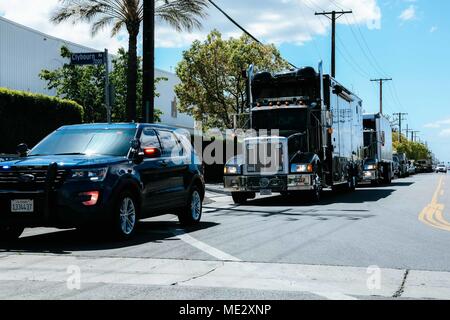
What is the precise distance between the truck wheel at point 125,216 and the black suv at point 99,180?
0.02 m

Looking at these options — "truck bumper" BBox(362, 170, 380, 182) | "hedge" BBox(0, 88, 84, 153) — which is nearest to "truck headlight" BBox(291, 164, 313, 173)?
"hedge" BBox(0, 88, 84, 153)

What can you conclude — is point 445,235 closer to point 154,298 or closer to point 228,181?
point 154,298

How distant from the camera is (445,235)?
10.4 metres

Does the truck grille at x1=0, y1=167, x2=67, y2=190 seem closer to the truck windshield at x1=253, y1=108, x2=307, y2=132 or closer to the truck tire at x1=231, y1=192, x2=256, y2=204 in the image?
the truck tire at x1=231, y1=192, x2=256, y2=204

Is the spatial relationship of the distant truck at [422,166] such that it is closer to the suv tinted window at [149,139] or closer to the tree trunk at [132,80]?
the tree trunk at [132,80]

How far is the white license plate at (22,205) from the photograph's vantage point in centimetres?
862

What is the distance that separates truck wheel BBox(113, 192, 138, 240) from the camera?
906 cm

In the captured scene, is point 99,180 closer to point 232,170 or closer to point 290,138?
point 232,170

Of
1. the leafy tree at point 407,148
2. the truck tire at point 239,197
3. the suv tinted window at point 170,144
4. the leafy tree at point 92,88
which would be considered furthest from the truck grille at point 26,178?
the leafy tree at point 407,148

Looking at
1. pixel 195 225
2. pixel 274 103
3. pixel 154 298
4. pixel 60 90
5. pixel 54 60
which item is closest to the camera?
pixel 154 298

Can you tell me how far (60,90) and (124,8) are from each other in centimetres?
1291

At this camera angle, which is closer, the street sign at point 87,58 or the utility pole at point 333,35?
the street sign at point 87,58

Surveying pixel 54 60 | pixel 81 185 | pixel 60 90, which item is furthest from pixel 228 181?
pixel 54 60

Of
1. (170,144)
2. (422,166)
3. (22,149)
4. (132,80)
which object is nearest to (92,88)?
(132,80)
